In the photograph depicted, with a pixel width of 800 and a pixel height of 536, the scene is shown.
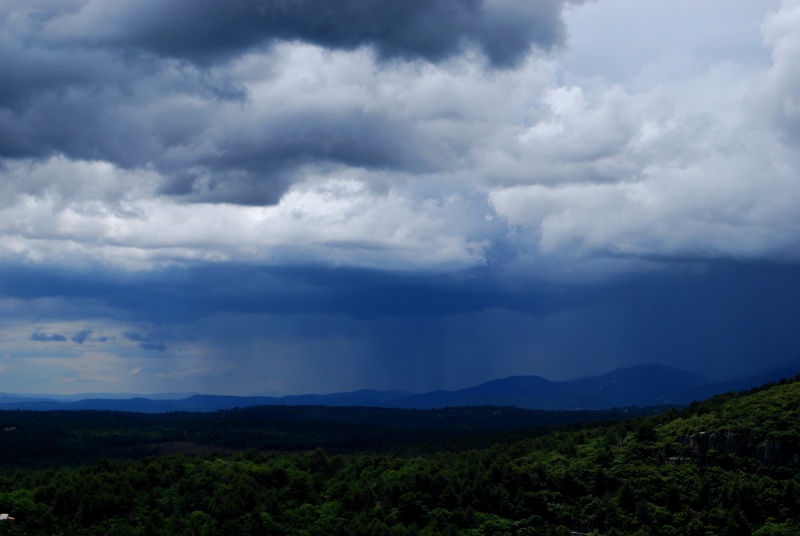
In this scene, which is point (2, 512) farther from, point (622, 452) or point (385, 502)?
point (622, 452)

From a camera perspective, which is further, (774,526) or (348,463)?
(348,463)

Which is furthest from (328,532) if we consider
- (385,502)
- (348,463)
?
(348,463)

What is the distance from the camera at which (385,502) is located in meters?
114

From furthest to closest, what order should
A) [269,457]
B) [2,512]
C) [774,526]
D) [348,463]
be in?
[269,457], [348,463], [2,512], [774,526]

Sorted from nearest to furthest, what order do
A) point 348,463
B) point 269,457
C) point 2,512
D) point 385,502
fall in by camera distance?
1. point 2,512
2. point 385,502
3. point 348,463
4. point 269,457

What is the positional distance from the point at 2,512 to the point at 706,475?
82596 mm

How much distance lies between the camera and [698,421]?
4675 inches

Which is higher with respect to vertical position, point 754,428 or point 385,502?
point 754,428

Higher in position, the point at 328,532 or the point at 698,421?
the point at 698,421

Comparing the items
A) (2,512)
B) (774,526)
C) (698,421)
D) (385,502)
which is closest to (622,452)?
(698,421)

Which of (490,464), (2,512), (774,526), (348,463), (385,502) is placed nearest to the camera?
(774,526)

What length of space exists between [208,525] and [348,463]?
3111 centimetres

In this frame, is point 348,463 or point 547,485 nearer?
point 547,485

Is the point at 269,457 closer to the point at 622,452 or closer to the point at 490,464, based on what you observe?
the point at 490,464
